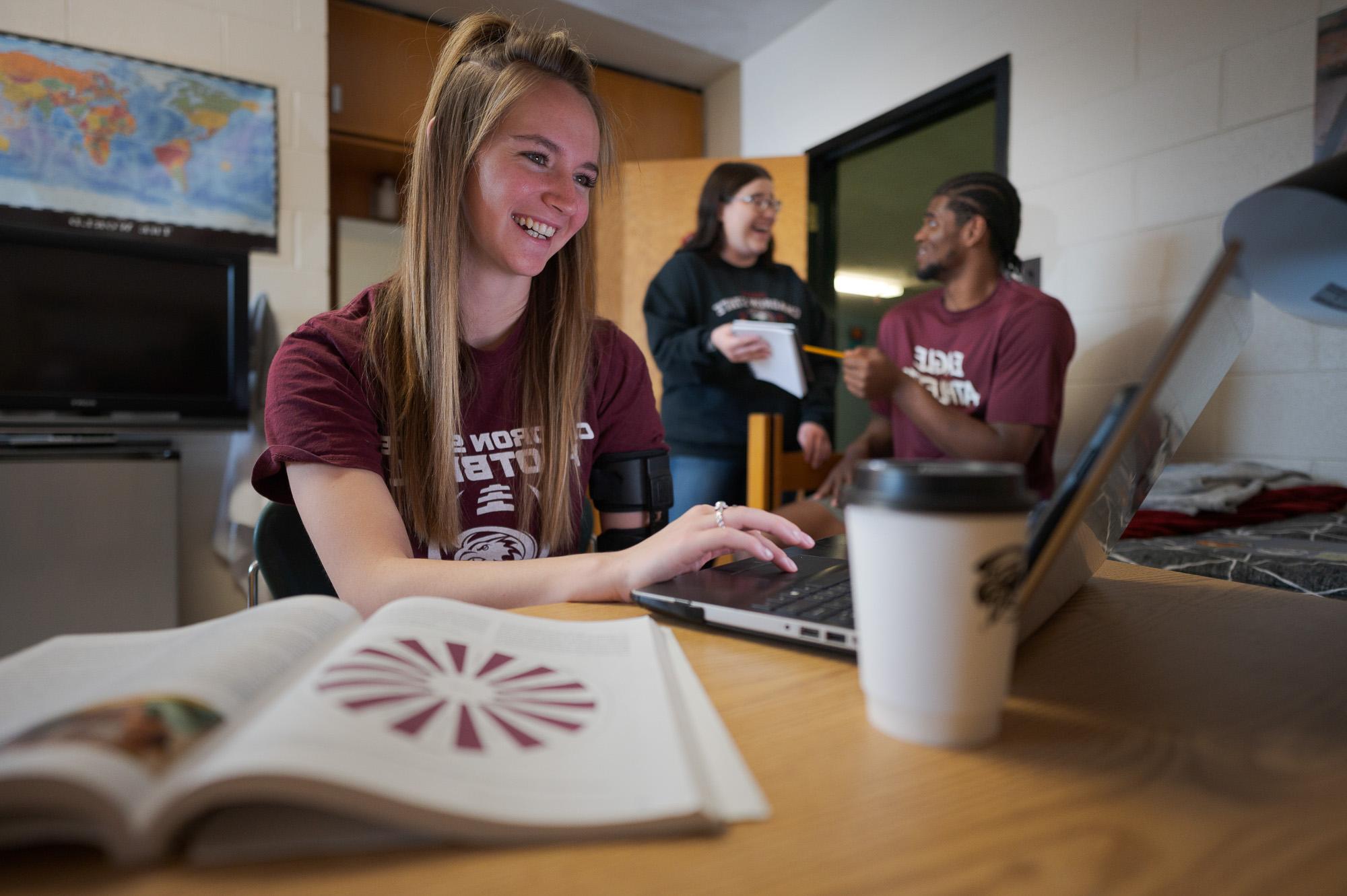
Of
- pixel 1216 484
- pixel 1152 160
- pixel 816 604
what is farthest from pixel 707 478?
pixel 816 604

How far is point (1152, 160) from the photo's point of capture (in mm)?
2004

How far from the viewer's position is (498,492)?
922 millimetres

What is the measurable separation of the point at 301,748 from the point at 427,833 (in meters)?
0.05

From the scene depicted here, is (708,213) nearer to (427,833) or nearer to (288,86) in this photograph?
(288,86)

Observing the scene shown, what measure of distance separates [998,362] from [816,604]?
1594 mm

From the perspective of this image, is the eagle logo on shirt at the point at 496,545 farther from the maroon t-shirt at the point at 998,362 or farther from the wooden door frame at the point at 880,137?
the wooden door frame at the point at 880,137

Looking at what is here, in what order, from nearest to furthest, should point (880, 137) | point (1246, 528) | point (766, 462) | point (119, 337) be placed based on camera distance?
point (1246, 528)
point (766, 462)
point (119, 337)
point (880, 137)

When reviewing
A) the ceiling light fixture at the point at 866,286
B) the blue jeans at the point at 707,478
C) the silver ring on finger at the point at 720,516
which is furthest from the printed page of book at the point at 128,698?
the ceiling light fixture at the point at 866,286

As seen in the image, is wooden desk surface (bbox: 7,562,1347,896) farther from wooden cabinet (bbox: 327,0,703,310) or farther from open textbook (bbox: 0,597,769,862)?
wooden cabinet (bbox: 327,0,703,310)

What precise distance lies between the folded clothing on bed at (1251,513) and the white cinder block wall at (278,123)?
7.76 feet

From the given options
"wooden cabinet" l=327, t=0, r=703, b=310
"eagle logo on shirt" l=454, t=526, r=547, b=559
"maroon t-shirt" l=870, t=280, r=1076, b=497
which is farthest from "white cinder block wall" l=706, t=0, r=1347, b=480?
"eagle logo on shirt" l=454, t=526, r=547, b=559

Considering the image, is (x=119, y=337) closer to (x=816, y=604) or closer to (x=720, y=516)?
(x=720, y=516)

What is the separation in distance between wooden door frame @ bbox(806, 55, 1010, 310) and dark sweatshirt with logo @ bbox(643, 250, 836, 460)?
865 mm

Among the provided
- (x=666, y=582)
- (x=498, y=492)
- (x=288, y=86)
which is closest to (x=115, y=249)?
(x=288, y=86)
